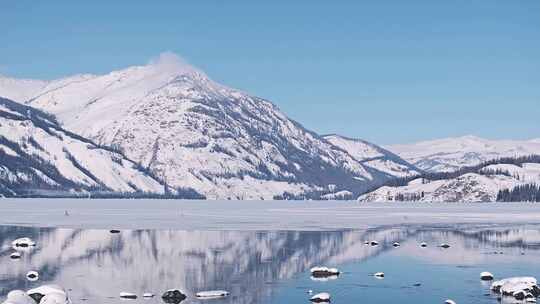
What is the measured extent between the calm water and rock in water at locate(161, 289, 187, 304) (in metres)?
0.69

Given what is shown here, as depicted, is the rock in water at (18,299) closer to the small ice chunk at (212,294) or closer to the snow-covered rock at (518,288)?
the small ice chunk at (212,294)

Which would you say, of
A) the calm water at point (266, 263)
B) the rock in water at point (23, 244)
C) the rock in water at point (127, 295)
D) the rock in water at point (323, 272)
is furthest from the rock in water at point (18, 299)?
the rock in water at point (23, 244)

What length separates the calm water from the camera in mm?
56750

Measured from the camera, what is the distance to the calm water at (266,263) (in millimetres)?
56750

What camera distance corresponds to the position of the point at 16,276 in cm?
6234

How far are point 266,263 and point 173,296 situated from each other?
2317 cm

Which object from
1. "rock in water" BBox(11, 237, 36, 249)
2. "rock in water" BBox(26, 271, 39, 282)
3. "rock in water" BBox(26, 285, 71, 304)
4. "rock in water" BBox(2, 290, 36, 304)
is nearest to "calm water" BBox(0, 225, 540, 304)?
"rock in water" BBox(26, 271, 39, 282)

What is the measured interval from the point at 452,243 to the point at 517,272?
30871 mm

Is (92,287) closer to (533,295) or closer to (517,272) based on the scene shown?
(533,295)

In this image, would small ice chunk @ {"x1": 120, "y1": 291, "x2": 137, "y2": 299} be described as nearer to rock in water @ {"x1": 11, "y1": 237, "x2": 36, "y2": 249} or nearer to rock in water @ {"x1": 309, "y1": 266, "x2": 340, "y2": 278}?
rock in water @ {"x1": 309, "y1": 266, "x2": 340, "y2": 278}

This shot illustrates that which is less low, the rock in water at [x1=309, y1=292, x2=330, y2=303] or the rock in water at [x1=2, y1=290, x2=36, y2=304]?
the rock in water at [x1=2, y1=290, x2=36, y2=304]

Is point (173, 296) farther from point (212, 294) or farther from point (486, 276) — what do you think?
point (486, 276)

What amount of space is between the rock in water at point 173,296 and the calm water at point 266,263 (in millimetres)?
688

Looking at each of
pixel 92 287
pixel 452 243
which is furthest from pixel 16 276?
pixel 452 243
